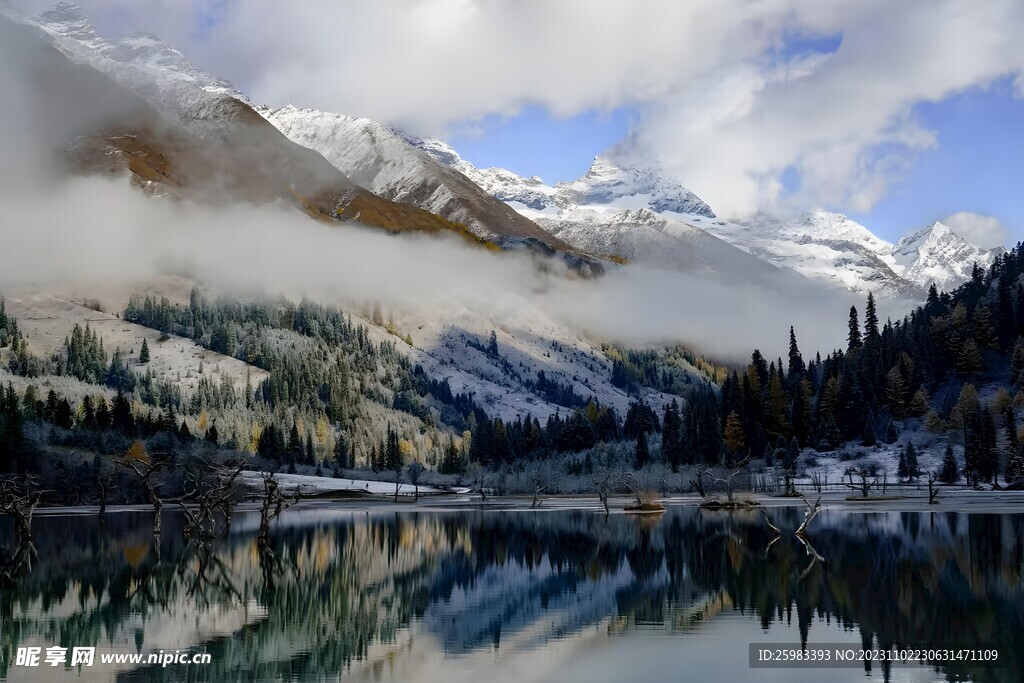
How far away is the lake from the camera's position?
3556 centimetres

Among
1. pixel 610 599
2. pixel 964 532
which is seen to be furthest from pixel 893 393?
pixel 610 599

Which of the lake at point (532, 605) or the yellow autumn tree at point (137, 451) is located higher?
the yellow autumn tree at point (137, 451)

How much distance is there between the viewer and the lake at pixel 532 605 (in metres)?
35.6

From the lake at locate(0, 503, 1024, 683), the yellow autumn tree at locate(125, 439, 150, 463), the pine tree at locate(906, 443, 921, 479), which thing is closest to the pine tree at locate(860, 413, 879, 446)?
the pine tree at locate(906, 443, 921, 479)

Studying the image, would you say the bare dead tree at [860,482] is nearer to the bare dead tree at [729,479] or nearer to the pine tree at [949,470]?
the pine tree at [949,470]

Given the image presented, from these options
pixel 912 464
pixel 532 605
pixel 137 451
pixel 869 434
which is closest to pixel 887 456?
pixel 869 434

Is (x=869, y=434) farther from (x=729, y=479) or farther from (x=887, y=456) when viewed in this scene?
(x=729, y=479)

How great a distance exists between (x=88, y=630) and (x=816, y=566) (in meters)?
36.6

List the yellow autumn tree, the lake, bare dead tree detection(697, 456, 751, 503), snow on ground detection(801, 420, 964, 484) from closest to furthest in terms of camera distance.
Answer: the lake → bare dead tree detection(697, 456, 751, 503) → snow on ground detection(801, 420, 964, 484) → the yellow autumn tree

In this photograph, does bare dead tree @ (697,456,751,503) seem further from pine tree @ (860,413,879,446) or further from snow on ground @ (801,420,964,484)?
pine tree @ (860,413,879,446)

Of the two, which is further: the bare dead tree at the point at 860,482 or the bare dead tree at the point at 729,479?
the bare dead tree at the point at 860,482

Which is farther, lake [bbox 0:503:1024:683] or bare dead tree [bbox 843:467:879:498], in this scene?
bare dead tree [bbox 843:467:879:498]

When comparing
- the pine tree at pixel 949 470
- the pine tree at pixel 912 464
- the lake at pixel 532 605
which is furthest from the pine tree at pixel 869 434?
the lake at pixel 532 605

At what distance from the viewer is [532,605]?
49.2 m
